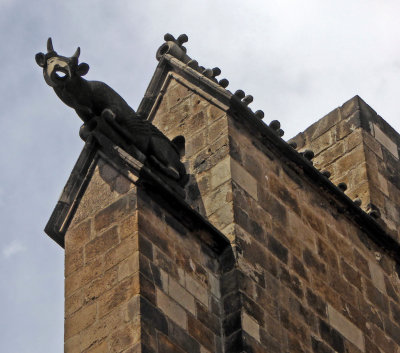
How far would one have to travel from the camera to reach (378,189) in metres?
18.7

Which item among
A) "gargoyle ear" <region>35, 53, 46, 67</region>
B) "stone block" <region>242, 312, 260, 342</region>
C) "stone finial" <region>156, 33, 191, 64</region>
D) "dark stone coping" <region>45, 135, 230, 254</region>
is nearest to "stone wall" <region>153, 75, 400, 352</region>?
"stone block" <region>242, 312, 260, 342</region>

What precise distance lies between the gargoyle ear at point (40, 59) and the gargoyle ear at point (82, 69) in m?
0.29

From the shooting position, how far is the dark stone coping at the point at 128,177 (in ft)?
46.5

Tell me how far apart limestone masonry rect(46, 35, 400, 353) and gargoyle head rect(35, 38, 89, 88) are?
0.57 metres

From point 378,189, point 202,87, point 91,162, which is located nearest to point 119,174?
point 91,162

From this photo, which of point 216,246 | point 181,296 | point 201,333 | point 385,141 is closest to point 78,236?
point 181,296

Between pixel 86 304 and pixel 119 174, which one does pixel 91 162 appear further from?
pixel 86 304

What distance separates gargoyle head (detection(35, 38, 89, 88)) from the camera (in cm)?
1437

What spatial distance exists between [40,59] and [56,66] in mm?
143

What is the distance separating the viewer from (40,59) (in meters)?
14.4

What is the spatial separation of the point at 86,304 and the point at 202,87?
3.50 m

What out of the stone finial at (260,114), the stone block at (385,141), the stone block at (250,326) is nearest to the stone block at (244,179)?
the stone finial at (260,114)

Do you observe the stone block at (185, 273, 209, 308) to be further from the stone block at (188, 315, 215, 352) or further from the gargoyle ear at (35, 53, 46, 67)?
the gargoyle ear at (35, 53, 46, 67)

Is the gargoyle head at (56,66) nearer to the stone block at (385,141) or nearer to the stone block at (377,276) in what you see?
Answer: the stone block at (377,276)
